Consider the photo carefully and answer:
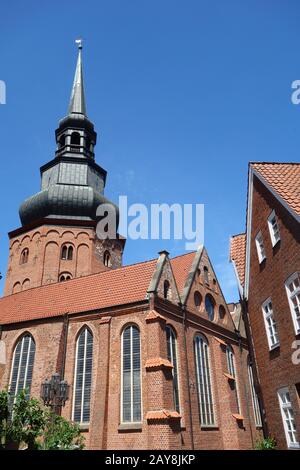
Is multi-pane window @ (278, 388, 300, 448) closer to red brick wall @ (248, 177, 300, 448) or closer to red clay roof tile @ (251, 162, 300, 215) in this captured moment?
red brick wall @ (248, 177, 300, 448)

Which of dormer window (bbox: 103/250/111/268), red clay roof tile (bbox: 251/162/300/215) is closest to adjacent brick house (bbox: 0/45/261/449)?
red clay roof tile (bbox: 251/162/300/215)

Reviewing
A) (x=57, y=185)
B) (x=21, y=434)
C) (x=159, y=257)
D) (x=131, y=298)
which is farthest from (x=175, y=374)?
(x=57, y=185)

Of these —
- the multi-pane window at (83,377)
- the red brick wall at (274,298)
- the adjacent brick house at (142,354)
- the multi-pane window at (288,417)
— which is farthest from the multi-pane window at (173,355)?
the multi-pane window at (288,417)

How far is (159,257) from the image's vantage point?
22375mm

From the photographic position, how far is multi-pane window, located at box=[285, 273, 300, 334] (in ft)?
39.3

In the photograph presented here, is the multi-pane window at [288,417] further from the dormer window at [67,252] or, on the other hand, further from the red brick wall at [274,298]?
the dormer window at [67,252]

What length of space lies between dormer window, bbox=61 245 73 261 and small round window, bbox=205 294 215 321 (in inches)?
560

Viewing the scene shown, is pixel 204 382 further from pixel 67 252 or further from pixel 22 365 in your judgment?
pixel 67 252

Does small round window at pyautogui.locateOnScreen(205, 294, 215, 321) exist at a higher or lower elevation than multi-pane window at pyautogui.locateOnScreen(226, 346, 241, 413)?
higher

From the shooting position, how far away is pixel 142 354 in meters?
18.9

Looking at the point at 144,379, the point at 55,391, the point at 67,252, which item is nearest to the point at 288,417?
the point at 144,379

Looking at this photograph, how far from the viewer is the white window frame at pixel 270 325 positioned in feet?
45.3

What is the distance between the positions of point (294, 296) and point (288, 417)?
162 inches

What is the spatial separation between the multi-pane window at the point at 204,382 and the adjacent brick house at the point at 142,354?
5 cm
